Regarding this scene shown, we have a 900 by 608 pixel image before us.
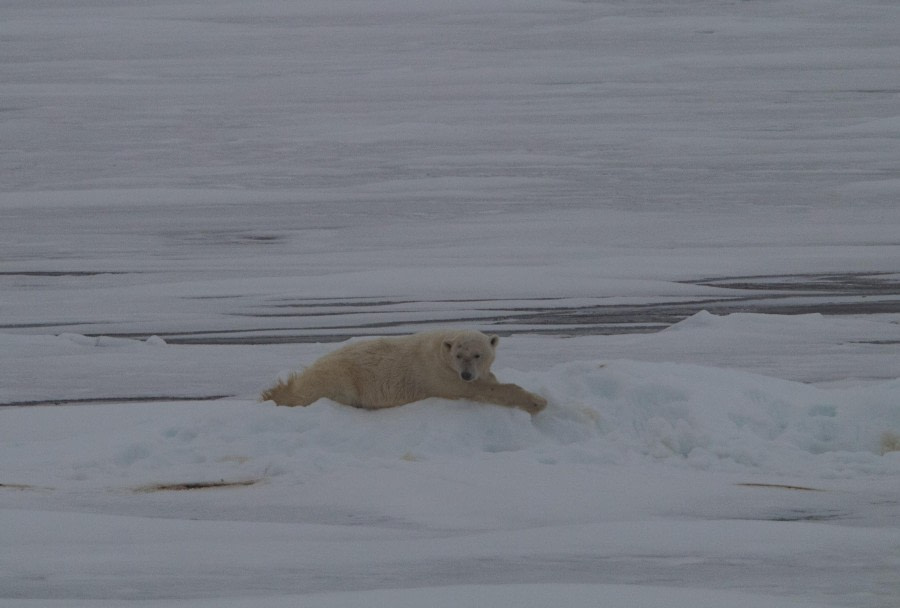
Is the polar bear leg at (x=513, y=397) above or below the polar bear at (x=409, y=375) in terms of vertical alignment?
below

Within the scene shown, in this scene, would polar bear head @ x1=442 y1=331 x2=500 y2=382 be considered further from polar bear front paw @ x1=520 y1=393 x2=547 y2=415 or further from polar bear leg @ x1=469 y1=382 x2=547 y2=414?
polar bear front paw @ x1=520 y1=393 x2=547 y2=415

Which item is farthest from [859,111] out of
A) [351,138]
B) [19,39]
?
[19,39]

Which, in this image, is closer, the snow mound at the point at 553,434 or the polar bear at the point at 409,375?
the snow mound at the point at 553,434

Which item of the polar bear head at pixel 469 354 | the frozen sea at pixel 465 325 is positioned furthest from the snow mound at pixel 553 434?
the polar bear head at pixel 469 354

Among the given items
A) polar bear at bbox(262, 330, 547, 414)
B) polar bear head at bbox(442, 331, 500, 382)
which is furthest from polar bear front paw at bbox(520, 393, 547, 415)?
polar bear head at bbox(442, 331, 500, 382)

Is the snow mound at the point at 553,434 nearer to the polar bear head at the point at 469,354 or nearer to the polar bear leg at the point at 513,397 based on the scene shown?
the polar bear leg at the point at 513,397

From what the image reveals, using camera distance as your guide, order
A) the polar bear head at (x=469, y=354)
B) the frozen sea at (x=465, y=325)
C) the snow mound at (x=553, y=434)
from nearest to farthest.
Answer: the frozen sea at (x=465, y=325) < the snow mound at (x=553, y=434) < the polar bear head at (x=469, y=354)
